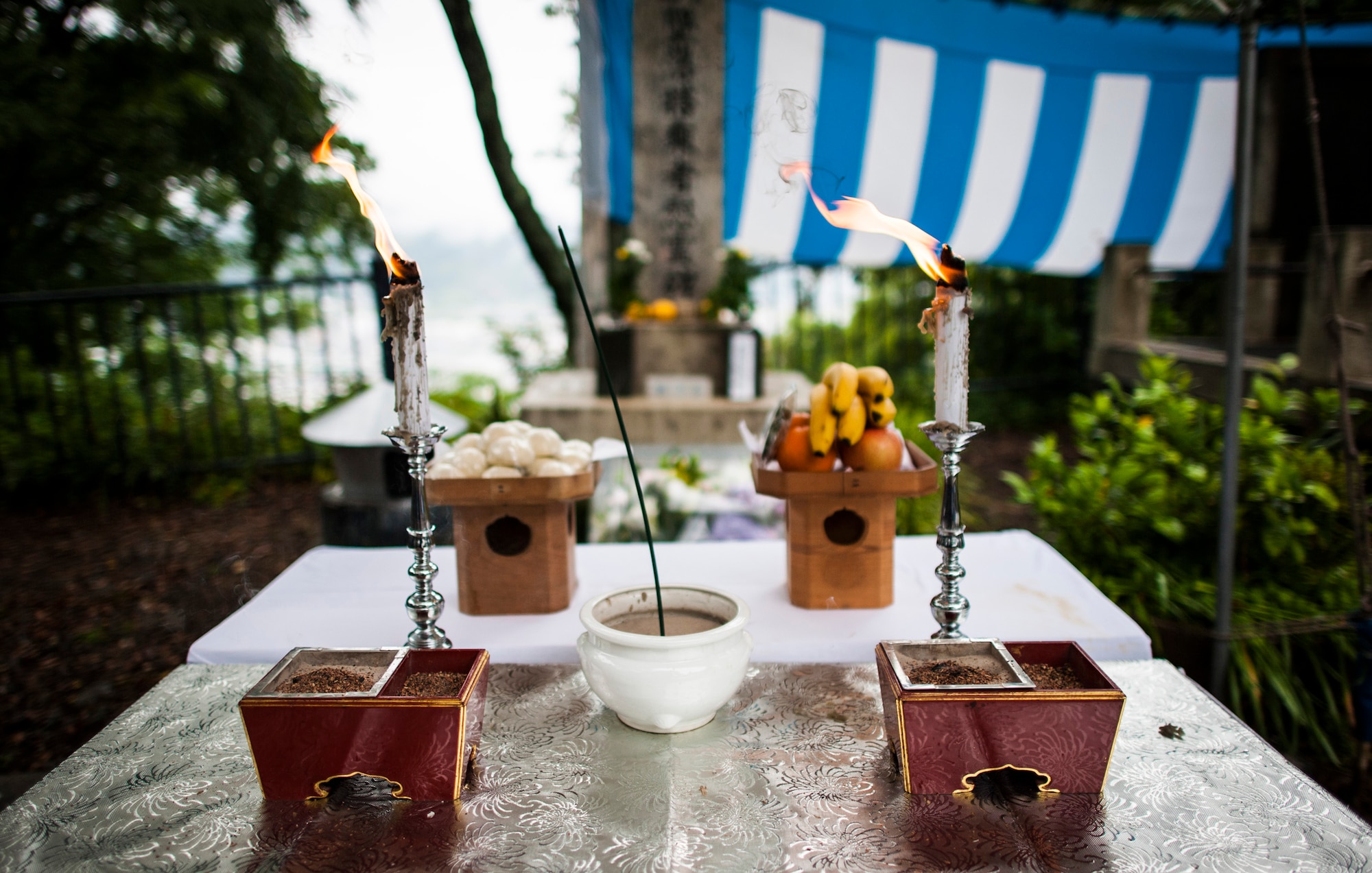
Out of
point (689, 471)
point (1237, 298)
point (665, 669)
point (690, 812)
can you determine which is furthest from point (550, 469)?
point (1237, 298)

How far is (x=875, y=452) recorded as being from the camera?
52.7 inches

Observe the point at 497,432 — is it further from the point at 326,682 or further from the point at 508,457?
the point at 326,682

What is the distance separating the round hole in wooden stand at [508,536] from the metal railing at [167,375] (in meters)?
4.13

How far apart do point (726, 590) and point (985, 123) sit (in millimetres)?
4631

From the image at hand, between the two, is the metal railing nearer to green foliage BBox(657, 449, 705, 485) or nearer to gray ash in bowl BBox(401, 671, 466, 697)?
green foliage BBox(657, 449, 705, 485)

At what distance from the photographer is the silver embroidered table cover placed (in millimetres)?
792

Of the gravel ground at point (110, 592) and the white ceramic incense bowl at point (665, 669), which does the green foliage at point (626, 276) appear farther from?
the white ceramic incense bowl at point (665, 669)

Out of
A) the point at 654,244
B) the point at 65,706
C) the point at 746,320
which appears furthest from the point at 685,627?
the point at 654,244

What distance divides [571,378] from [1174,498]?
370 cm

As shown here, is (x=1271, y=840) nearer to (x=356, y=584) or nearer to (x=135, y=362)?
(x=356, y=584)

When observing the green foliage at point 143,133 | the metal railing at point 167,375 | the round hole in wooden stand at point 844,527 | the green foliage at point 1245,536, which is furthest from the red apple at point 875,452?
the green foliage at point 143,133

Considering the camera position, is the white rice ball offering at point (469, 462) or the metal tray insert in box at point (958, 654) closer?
the metal tray insert in box at point (958, 654)

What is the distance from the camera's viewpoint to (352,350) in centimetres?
593

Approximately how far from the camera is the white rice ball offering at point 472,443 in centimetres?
138
